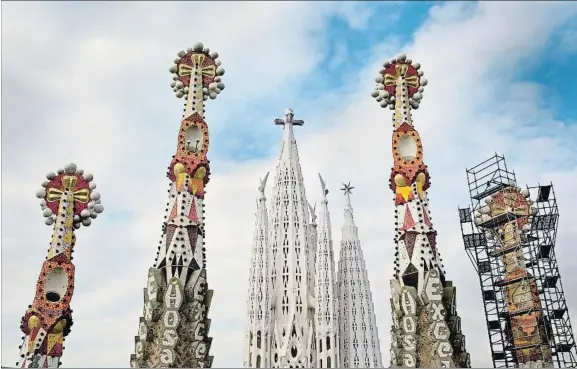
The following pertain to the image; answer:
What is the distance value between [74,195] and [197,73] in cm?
539

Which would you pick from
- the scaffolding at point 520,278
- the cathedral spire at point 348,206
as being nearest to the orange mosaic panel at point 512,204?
the scaffolding at point 520,278

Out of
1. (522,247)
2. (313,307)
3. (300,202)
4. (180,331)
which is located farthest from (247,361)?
(180,331)

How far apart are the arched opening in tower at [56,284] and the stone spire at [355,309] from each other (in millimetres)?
19823

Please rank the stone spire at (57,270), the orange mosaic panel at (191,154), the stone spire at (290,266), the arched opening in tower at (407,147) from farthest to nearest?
1. the stone spire at (290,266)
2. the orange mosaic panel at (191,154)
3. the arched opening in tower at (407,147)
4. the stone spire at (57,270)

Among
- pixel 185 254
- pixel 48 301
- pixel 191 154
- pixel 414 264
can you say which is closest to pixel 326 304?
pixel 191 154

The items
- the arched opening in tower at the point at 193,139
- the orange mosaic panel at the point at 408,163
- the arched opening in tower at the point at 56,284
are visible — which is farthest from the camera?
the arched opening in tower at the point at 193,139

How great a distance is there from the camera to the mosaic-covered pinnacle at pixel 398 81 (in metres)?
18.5

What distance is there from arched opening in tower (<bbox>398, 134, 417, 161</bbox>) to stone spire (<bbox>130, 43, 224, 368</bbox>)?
560 cm

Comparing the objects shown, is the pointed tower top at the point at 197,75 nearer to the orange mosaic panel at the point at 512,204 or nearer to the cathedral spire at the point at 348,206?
the orange mosaic panel at the point at 512,204

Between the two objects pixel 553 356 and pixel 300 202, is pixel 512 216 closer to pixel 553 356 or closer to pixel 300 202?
pixel 553 356

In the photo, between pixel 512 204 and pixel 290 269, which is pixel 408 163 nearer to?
pixel 512 204

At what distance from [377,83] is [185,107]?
19.2 ft

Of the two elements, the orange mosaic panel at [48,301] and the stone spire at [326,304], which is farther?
the stone spire at [326,304]

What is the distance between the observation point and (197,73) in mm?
19391
